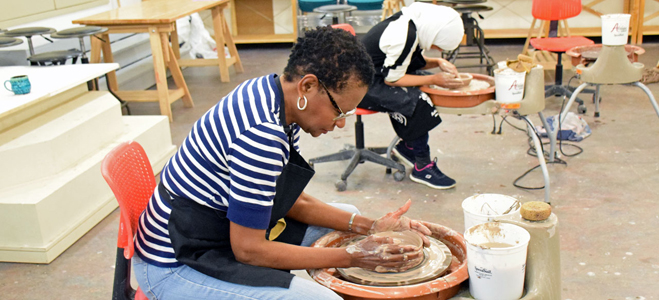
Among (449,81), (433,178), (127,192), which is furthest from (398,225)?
(433,178)

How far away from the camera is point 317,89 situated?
4.91 ft

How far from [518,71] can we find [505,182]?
0.76 metres

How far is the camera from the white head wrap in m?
3.15

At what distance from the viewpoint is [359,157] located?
367 centimetres

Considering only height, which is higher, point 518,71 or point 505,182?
point 518,71

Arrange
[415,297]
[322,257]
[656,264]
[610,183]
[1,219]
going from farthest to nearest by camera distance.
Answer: [610,183] → [1,219] → [656,264] → [322,257] → [415,297]

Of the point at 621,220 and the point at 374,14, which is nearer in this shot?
the point at 621,220

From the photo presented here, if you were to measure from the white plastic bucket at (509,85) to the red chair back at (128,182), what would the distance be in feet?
5.95

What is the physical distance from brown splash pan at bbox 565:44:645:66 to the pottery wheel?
2661 millimetres

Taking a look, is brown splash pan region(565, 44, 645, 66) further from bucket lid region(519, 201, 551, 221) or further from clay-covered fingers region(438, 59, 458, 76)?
bucket lid region(519, 201, 551, 221)

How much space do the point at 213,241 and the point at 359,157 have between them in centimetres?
217

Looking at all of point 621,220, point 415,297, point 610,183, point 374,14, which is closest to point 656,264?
point 621,220

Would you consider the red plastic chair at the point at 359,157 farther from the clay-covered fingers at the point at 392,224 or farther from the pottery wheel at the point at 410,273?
the pottery wheel at the point at 410,273

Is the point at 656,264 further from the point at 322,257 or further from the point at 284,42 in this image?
the point at 284,42
